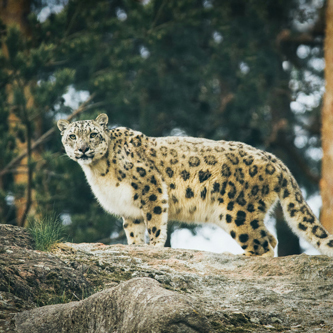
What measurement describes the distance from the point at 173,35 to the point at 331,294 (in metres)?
15.1

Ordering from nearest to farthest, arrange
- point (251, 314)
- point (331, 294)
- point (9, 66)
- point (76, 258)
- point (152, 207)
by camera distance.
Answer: point (251, 314), point (331, 294), point (76, 258), point (152, 207), point (9, 66)

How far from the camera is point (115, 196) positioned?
994 cm

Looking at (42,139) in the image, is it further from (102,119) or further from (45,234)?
(45,234)

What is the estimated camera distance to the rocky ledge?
5172 millimetres

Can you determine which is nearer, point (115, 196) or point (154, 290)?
point (154, 290)

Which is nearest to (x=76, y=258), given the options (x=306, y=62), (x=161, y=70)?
(x=161, y=70)

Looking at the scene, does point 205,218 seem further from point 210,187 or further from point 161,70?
point 161,70

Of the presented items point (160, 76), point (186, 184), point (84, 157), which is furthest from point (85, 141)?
point (160, 76)

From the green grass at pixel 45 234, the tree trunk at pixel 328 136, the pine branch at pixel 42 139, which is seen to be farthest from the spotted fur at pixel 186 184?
the pine branch at pixel 42 139

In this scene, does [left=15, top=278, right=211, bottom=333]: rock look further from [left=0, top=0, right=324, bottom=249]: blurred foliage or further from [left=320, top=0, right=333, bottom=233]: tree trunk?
[left=320, top=0, right=333, bottom=233]: tree trunk

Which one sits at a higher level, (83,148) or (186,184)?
(83,148)

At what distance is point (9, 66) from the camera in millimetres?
15031

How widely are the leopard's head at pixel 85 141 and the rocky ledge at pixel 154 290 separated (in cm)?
195

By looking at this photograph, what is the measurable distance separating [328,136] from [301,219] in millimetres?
6846
